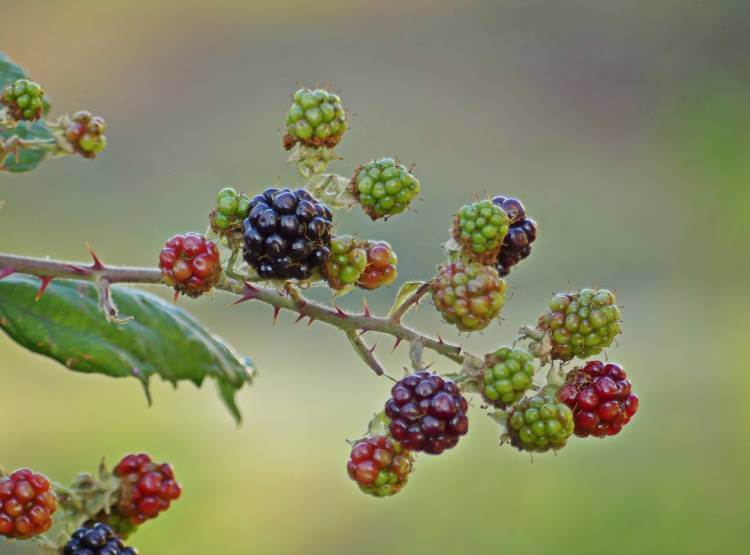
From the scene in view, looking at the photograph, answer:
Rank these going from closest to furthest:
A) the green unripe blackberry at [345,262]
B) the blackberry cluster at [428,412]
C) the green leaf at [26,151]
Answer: the blackberry cluster at [428,412] → the green unripe blackberry at [345,262] → the green leaf at [26,151]

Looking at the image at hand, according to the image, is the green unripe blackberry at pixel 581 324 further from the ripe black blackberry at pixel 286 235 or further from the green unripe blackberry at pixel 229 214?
the green unripe blackberry at pixel 229 214

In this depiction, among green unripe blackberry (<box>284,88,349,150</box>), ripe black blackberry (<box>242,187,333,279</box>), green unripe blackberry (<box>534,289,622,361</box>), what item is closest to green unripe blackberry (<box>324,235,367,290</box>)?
ripe black blackberry (<box>242,187,333,279</box>)

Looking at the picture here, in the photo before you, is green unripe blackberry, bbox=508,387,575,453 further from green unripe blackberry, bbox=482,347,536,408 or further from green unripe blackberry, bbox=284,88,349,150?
green unripe blackberry, bbox=284,88,349,150

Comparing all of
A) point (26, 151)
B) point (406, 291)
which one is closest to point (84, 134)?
point (26, 151)

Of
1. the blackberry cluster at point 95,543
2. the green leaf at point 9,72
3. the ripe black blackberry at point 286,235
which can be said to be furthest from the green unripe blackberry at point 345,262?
the green leaf at point 9,72

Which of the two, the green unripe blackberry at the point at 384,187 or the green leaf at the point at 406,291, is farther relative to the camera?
the green unripe blackberry at the point at 384,187

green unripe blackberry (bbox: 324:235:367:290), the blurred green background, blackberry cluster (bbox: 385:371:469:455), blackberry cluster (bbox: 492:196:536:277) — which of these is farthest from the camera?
the blurred green background

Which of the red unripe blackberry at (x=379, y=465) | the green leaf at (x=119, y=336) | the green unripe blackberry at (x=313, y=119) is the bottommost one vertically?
the red unripe blackberry at (x=379, y=465)
